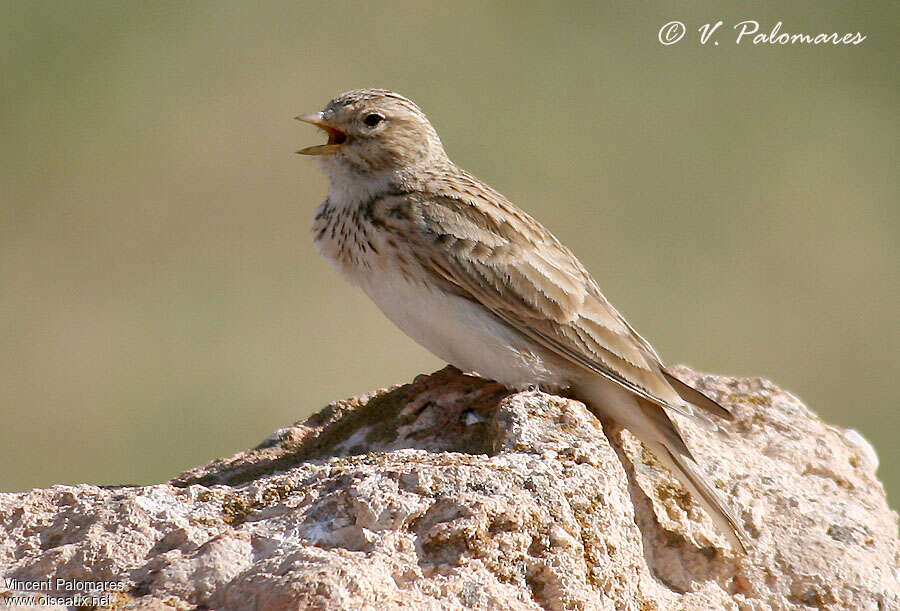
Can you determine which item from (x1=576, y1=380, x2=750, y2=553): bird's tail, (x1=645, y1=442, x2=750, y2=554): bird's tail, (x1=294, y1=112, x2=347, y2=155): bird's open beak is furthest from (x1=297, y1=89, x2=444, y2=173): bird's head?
(x1=645, y1=442, x2=750, y2=554): bird's tail

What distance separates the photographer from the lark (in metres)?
5.79

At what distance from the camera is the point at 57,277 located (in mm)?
13797

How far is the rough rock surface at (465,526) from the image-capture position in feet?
13.0

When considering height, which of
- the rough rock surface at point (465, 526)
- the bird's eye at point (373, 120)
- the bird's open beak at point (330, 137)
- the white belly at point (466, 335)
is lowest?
the rough rock surface at point (465, 526)

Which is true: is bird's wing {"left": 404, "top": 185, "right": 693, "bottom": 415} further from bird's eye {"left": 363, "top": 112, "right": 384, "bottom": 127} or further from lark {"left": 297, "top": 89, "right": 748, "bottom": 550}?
bird's eye {"left": 363, "top": 112, "right": 384, "bottom": 127}

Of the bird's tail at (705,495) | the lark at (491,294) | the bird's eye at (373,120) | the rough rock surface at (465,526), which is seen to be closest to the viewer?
the rough rock surface at (465,526)

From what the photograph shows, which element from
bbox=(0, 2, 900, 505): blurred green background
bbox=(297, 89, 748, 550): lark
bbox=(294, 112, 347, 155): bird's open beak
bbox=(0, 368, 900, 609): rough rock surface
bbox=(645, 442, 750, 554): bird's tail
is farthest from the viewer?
bbox=(0, 2, 900, 505): blurred green background

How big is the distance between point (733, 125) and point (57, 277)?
8273mm

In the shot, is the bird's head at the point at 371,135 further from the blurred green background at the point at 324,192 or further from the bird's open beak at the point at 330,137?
the blurred green background at the point at 324,192

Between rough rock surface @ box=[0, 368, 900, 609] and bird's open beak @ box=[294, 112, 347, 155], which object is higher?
bird's open beak @ box=[294, 112, 347, 155]

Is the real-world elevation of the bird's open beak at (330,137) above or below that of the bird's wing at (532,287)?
above

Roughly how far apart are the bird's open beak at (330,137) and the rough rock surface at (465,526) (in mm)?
1404

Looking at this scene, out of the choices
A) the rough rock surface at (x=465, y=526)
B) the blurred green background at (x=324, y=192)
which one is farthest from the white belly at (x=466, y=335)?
the blurred green background at (x=324, y=192)

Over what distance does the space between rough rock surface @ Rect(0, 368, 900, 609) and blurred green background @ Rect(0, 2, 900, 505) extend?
6209mm
